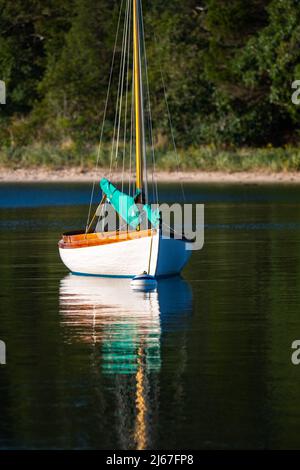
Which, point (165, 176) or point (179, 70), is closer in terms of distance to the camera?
point (165, 176)

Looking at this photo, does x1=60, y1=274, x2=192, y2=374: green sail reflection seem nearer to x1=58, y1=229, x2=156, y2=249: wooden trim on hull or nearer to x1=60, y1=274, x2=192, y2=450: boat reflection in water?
x1=60, y1=274, x2=192, y2=450: boat reflection in water

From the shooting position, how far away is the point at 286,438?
1780 centimetres

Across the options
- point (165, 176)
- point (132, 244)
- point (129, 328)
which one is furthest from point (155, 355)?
point (165, 176)

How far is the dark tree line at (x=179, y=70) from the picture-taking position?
85062mm

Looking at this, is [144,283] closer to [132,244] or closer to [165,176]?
[132,244]

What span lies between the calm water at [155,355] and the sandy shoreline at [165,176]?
4385 cm

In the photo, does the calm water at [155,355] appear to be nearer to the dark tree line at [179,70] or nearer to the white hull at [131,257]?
the white hull at [131,257]

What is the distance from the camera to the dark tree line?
279 ft

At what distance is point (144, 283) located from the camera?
33062 millimetres

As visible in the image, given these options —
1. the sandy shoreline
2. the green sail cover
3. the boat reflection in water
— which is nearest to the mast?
the green sail cover

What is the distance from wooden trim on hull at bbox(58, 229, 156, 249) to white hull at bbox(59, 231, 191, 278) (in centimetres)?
8

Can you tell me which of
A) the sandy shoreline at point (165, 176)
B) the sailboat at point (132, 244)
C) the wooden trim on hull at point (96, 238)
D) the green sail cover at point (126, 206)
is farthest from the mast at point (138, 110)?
the sandy shoreline at point (165, 176)

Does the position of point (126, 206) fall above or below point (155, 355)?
above

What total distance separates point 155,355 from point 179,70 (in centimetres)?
6918
